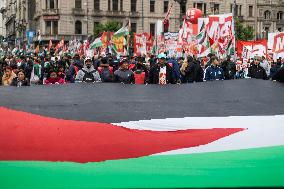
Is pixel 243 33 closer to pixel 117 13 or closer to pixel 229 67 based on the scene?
pixel 117 13

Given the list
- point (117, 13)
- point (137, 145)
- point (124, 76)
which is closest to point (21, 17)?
point (117, 13)

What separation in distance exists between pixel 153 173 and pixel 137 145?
0.28 m

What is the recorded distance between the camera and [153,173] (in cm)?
353

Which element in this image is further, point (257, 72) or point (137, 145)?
point (257, 72)

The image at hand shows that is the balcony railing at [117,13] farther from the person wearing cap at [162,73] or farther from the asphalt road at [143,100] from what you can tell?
the asphalt road at [143,100]

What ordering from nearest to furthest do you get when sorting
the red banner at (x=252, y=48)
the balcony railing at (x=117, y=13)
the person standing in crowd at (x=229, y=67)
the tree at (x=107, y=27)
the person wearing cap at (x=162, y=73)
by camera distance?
the person wearing cap at (x=162, y=73) < the person standing in crowd at (x=229, y=67) < the red banner at (x=252, y=48) < the tree at (x=107, y=27) < the balcony railing at (x=117, y=13)

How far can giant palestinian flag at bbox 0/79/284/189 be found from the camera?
3504 millimetres

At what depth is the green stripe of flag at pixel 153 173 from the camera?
347 centimetres

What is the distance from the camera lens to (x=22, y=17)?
108 meters

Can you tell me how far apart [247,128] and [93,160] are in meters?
1.09

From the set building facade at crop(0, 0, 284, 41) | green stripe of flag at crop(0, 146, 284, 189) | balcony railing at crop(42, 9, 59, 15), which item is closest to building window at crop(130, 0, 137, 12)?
building facade at crop(0, 0, 284, 41)

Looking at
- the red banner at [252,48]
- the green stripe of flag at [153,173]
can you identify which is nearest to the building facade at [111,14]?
the red banner at [252,48]

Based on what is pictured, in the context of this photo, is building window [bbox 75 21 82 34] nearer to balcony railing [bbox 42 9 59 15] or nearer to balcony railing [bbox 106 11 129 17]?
balcony railing [bbox 42 9 59 15]

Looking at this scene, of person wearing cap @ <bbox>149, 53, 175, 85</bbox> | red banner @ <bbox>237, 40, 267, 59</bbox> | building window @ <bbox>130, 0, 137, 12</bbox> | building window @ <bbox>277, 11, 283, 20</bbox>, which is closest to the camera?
person wearing cap @ <bbox>149, 53, 175, 85</bbox>
